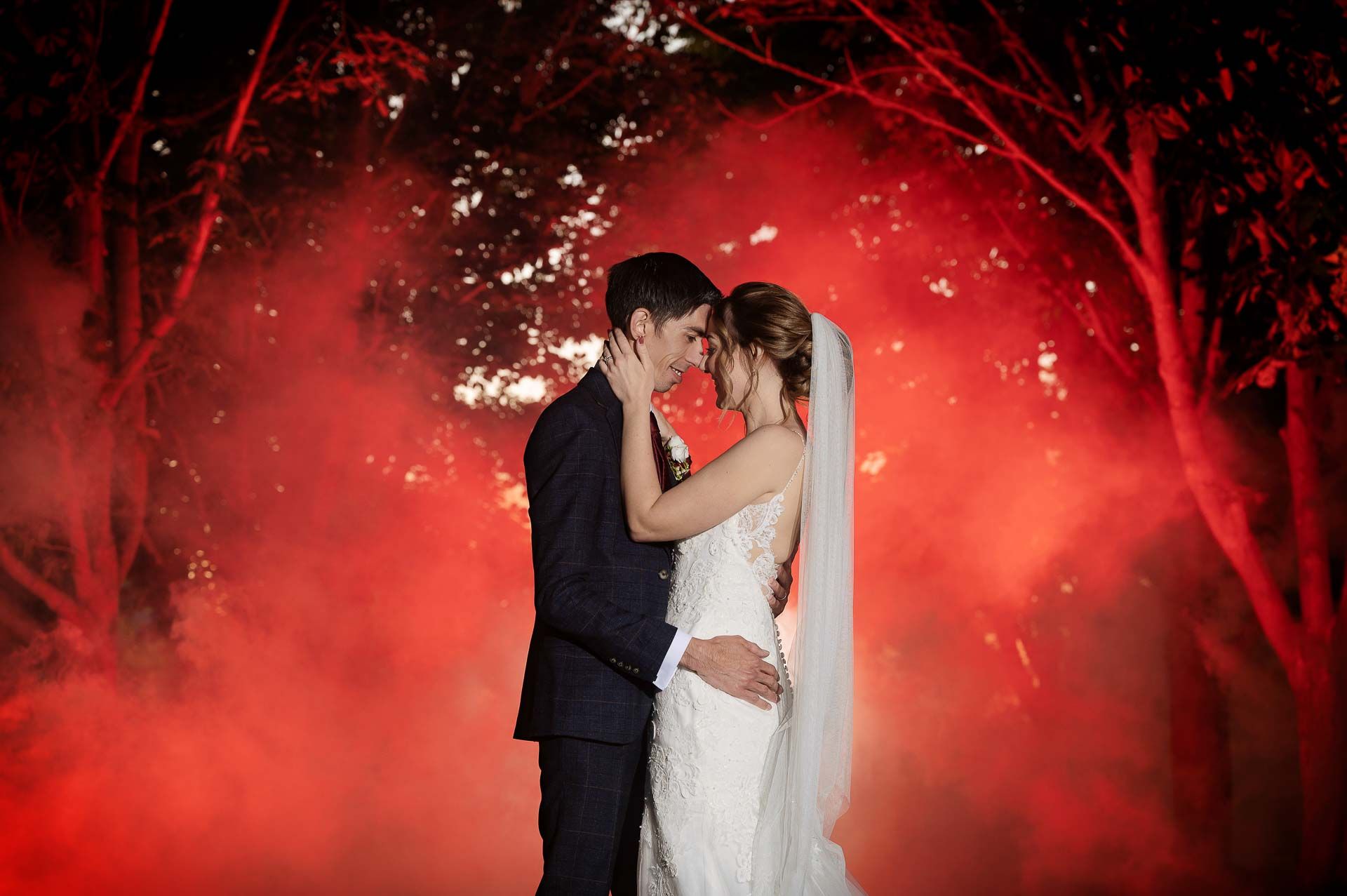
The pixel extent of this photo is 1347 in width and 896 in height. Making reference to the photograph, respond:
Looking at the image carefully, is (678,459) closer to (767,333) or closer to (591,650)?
(767,333)

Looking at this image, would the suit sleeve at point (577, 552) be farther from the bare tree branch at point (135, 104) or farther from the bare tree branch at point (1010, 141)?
the bare tree branch at point (135, 104)

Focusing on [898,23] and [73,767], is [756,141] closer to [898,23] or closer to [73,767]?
[898,23]

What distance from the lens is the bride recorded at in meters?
2.58

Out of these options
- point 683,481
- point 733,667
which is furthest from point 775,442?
point 733,667

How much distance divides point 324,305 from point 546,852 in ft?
19.8

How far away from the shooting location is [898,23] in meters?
5.64

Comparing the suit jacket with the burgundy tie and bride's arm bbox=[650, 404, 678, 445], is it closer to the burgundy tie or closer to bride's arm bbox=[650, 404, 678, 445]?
the burgundy tie

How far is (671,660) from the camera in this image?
2514 mm

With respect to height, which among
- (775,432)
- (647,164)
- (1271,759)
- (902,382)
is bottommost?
(1271,759)

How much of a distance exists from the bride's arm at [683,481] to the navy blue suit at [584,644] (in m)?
0.05

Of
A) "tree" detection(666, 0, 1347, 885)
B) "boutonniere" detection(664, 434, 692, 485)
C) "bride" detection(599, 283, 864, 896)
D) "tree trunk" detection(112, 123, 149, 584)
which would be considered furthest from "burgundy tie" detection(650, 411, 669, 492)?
"tree trunk" detection(112, 123, 149, 584)

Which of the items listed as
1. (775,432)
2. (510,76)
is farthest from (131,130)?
(775,432)

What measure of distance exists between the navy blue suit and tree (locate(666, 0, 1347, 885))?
261 cm

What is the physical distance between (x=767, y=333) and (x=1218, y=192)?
9.90ft
